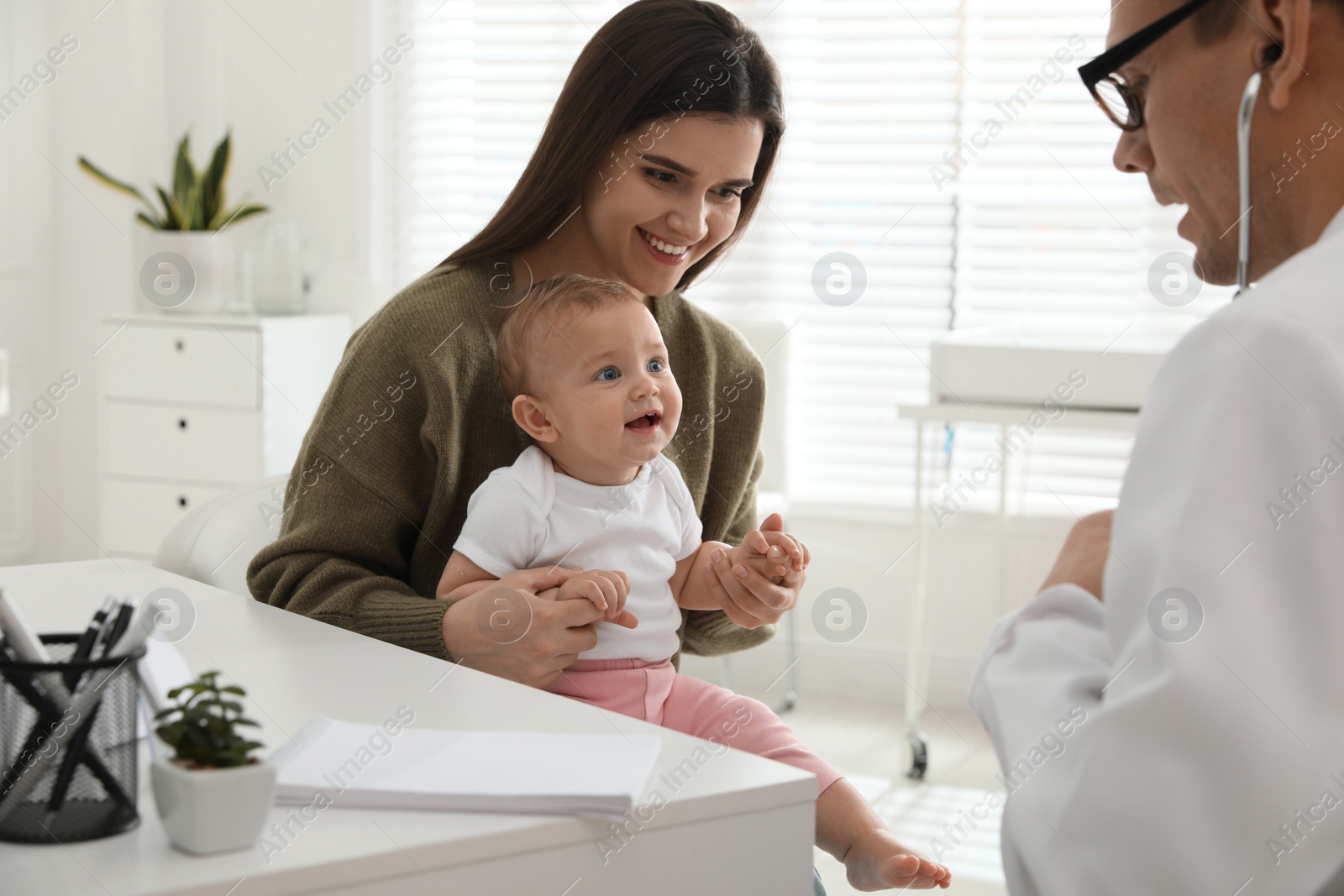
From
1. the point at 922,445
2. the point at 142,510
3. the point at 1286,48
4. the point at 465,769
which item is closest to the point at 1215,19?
the point at 1286,48

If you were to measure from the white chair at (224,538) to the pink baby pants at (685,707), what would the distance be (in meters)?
0.45

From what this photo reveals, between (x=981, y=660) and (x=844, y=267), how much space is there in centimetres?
296

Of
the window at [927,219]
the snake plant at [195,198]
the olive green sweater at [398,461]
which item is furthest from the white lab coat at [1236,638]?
the snake plant at [195,198]

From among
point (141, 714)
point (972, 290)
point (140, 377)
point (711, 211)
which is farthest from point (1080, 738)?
point (140, 377)

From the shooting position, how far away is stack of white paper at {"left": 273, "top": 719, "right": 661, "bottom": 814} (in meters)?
0.77

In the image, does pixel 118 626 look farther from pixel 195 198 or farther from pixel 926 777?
pixel 195 198

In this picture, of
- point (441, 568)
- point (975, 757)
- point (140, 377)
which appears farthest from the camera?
point (140, 377)

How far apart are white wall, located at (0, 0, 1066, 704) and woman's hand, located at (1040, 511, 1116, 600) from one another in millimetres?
2898

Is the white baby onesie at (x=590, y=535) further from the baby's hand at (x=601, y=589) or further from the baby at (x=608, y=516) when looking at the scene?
the baby's hand at (x=601, y=589)

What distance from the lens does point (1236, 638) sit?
61 centimetres

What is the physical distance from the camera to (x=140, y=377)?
3.97 m

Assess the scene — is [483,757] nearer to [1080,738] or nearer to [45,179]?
[1080,738]

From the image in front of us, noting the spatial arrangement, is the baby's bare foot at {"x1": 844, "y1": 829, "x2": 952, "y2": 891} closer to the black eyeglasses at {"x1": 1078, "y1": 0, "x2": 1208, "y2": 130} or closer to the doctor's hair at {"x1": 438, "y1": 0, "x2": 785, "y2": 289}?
the black eyeglasses at {"x1": 1078, "y1": 0, "x2": 1208, "y2": 130}

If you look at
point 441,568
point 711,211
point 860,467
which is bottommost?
point 860,467
